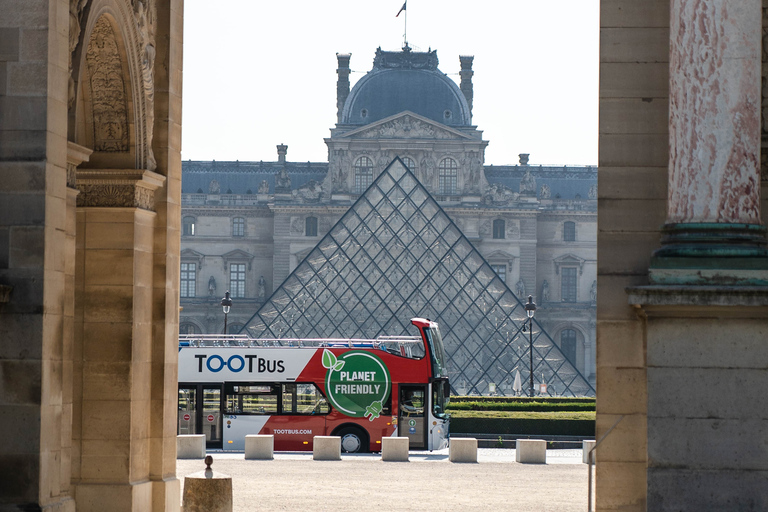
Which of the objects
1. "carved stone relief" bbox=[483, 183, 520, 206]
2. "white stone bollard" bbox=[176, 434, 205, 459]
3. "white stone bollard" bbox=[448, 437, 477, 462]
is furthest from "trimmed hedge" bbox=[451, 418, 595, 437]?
"carved stone relief" bbox=[483, 183, 520, 206]

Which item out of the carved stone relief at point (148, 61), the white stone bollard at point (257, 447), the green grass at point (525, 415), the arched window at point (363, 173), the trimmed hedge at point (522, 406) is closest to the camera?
the carved stone relief at point (148, 61)

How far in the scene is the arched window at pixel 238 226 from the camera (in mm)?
78125

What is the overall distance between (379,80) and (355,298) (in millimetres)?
23172

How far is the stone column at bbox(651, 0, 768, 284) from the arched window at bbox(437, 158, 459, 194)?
65.7 m

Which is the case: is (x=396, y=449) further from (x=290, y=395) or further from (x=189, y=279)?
(x=189, y=279)

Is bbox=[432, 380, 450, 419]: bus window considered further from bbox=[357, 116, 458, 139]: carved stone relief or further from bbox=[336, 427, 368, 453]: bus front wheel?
bbox=[357, 116, 458, 139]: carved stone relief

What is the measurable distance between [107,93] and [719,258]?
5.27 m

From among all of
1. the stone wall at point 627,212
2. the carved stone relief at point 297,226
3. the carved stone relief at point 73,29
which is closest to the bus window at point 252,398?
the carved stone relief at point 73,29

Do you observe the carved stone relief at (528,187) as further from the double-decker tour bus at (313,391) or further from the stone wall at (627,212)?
the stone wall at (627,212)

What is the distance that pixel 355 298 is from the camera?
57344 millimetres

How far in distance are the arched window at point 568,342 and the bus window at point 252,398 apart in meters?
52.2

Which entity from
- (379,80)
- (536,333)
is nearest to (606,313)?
(536,333)

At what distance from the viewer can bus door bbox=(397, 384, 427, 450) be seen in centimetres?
2523

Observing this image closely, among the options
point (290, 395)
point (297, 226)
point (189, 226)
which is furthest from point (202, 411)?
point (189, 226)
